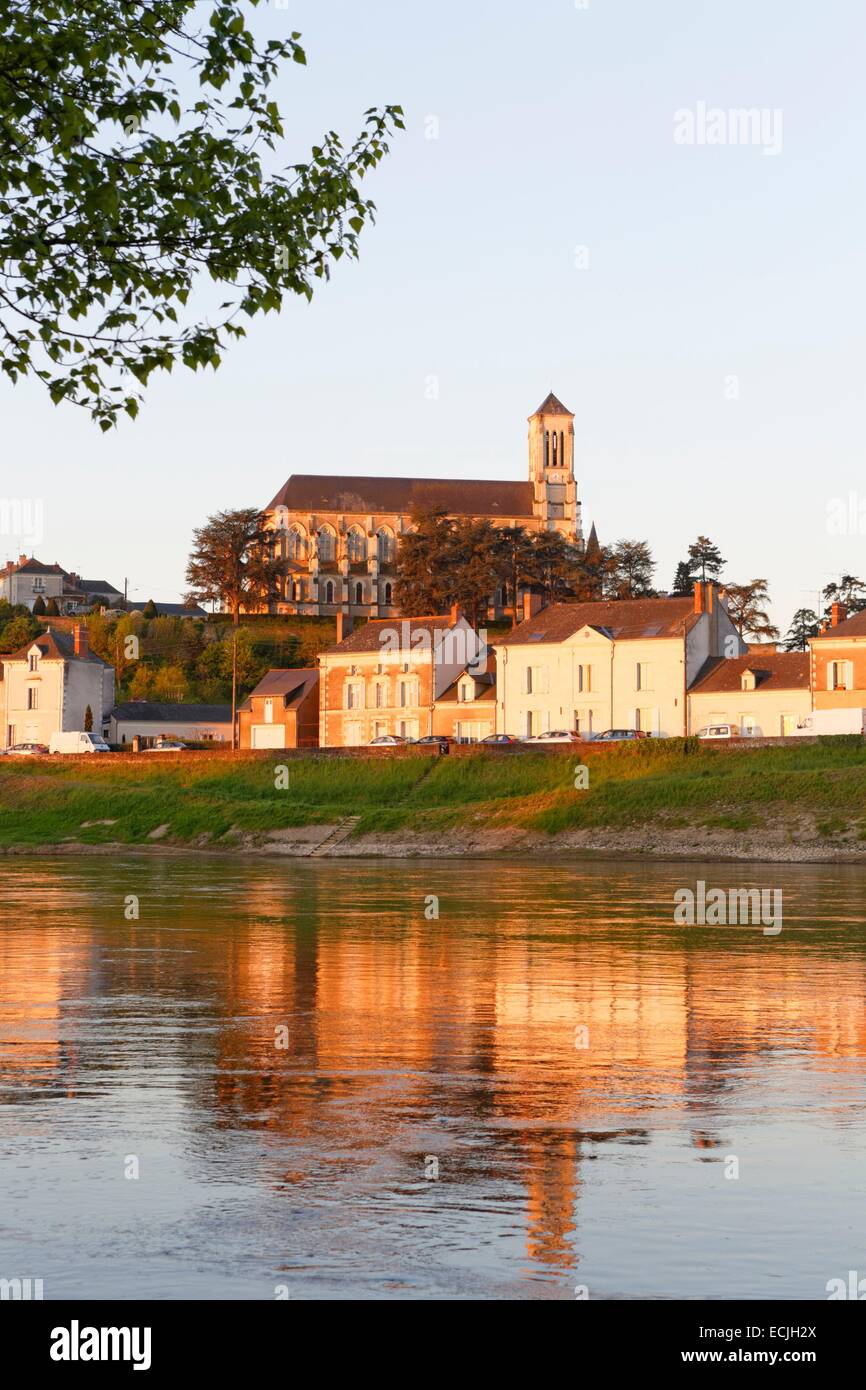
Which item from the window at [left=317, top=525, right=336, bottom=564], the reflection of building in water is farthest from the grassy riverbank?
the window at [left=317, top=525, right=336, bottom=564]

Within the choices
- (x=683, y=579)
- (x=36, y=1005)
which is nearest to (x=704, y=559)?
(x=683, y=579)

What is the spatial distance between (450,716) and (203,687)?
39727 millimetres

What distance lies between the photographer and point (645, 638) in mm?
101125

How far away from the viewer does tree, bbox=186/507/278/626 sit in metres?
158

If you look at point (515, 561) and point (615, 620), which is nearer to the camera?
point (615, 620)

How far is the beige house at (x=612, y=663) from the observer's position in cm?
10069

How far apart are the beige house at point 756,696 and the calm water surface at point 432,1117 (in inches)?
2745

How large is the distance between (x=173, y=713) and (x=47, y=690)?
12.7 m

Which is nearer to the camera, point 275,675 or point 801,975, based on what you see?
point 801,975

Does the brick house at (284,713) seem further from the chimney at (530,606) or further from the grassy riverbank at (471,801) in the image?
the grassy riverbank at (471,801)

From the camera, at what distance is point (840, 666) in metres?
94.8

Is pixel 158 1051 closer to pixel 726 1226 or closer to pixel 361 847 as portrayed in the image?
pixel 726 1226

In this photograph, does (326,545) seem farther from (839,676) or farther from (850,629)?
(839,676)
